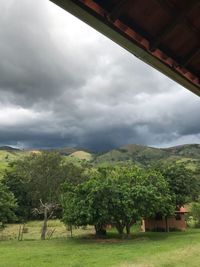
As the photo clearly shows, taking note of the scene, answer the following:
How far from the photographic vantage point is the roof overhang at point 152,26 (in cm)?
554

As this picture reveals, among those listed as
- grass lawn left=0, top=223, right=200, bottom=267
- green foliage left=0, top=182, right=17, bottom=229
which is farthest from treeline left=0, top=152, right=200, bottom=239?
grass lawn left=0, top=223, right=200, bottom=267

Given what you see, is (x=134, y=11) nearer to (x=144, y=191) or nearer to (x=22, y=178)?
(x=144, y=191)

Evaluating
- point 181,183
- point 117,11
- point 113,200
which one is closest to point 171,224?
point 181,183

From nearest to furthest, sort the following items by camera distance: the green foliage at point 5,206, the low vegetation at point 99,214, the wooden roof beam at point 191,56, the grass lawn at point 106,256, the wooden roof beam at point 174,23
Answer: the wooden roof beam at point 174,23 → the wooden roof beam at point 191,56 → the grass lawn at point 106,256 → the low vegetation at point 99,214 → the green foliage at point 5,206

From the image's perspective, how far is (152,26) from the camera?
6.41 meters

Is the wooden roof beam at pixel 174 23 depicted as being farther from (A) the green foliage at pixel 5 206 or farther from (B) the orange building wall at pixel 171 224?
(B) the orange building wall at pixel 171 224

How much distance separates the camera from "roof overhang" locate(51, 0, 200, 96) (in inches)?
218

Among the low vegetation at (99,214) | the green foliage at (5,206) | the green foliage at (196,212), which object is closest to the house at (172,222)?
the green foliage at (196,212)

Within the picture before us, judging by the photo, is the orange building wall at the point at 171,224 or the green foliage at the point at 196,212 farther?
the orange building wall at the point at 171,224

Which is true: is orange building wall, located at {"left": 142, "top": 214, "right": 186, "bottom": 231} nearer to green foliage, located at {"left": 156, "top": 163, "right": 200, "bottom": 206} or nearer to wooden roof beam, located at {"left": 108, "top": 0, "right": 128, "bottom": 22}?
green foliage, located at {"left": 156, "top": 163, "right": 200, "bottom": 206}

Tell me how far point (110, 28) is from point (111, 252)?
2797 cm

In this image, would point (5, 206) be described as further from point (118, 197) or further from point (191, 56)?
point (191, 56)

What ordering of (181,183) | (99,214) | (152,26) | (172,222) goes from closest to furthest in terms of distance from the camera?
(152,26) < (99,214) < (181,183) < (172,222)

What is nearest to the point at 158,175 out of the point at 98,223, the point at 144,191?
the point at 144,191
